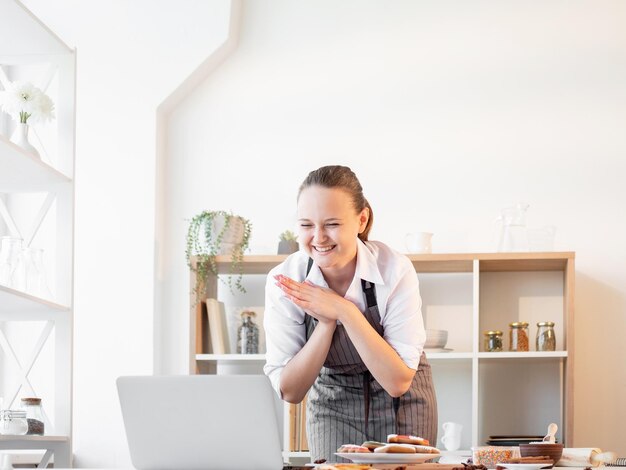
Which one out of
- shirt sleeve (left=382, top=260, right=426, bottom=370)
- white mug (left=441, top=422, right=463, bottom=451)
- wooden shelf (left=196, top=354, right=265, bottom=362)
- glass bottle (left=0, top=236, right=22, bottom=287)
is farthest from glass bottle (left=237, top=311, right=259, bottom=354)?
shirt sleeve (left=382, top=260, right=426, bottom=370)

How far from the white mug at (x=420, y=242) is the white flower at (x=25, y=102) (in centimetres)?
167

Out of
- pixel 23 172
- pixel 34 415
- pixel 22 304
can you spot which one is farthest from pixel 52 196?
pixel 34 415

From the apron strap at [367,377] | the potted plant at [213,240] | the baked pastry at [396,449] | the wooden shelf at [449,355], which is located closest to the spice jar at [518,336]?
the wooden shelf at [449,355]

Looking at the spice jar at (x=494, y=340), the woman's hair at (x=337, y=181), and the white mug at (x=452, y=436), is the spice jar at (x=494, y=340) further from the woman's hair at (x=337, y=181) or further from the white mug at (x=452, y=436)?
the woman's hair at (x=337, y=181)

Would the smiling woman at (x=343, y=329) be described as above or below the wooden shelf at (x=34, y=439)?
above

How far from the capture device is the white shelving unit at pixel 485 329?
14.0 ft

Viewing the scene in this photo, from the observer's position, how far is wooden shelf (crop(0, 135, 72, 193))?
2.99m

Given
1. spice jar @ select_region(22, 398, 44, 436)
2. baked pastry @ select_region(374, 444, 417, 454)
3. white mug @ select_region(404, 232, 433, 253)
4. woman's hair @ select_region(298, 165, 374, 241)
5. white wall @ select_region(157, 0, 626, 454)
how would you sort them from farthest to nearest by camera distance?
white wall @ select_region(157, 0, 626, 454), white mug @ select_region(404, 232, 433, 253), spice jar @ select_region(22, 398, 44, 436), woman's hair @ select_region(298, 165, 374, 241), baked pastry @ select_region(374, 444, 417, 454)

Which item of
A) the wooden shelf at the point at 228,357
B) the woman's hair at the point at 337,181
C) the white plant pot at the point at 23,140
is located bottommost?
the wooden shelf at the point at 228,357

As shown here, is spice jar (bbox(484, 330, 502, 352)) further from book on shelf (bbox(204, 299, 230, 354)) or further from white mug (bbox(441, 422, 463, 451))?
book on shelf (bbox(204, 299, 230, 354))

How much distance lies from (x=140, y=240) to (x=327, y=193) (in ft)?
6.91

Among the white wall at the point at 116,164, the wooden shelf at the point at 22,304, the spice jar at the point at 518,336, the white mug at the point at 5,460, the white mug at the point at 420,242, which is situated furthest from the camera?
the white wall at the point at 116,164

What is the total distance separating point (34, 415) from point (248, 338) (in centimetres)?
131

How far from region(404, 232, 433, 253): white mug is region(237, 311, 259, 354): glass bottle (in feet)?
2.48
